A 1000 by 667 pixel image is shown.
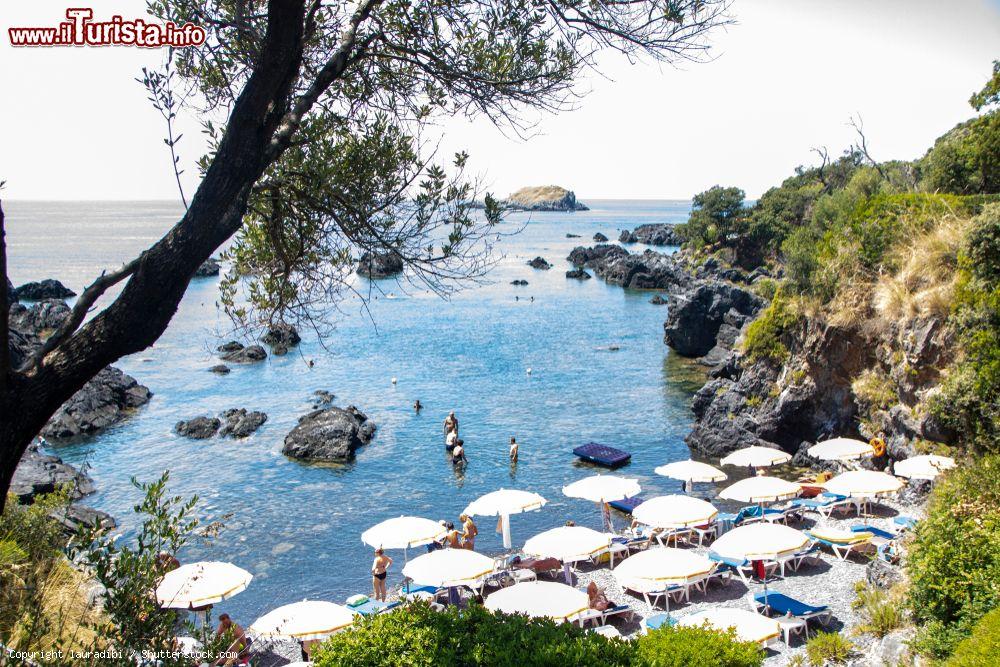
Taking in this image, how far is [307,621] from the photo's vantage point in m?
14.9

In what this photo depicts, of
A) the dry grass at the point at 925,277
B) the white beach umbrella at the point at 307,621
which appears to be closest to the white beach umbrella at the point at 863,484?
the dry grass at the point at 925,277

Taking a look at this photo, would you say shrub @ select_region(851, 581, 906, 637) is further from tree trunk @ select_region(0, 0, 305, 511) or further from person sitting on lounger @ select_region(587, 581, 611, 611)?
tree trunk @ select_region(0, 0, 305, 511)

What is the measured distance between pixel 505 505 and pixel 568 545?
377 cm

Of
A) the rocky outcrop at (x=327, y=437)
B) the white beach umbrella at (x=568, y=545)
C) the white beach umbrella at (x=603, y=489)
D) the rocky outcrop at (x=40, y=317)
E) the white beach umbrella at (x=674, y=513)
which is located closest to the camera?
the white beach umbrella at (x=568, y=545)

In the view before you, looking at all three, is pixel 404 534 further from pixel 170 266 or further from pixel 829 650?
pixel 170 266

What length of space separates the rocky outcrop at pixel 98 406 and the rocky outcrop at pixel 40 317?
18.5 m

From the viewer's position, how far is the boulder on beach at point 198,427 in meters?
34.2

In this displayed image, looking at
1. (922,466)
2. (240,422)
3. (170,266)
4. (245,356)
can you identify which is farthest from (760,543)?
(245,356)

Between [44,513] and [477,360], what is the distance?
128 ft

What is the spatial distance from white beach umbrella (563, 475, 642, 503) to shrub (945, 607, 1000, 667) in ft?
43.8

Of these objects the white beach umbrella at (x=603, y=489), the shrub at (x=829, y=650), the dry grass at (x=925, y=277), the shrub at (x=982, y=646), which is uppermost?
the dry grass at (x=925, y=277)

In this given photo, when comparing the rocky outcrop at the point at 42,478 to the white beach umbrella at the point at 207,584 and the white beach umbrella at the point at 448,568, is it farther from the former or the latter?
the white beach umbrella at the point at 448,568

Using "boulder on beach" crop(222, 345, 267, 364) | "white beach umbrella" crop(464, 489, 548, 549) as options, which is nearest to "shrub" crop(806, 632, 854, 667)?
"white beach umbrella" crop(464, 489, 548, 549)

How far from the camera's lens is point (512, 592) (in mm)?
14633
